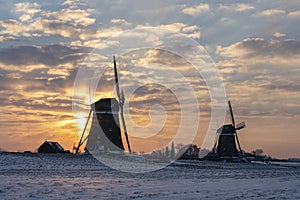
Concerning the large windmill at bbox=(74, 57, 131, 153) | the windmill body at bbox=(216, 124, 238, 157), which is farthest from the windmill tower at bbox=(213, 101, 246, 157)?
the large windmill at bbox=(74, 57, 131, 153)

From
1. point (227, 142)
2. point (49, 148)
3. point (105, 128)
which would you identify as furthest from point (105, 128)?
point (227, 142)

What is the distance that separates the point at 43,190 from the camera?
1658 cm

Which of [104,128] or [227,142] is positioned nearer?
[104,128]

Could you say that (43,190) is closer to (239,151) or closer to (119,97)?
(119,97)

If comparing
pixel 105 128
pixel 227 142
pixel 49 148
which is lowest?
pixel 49 148

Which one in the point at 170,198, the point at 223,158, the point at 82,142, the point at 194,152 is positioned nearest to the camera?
the point at 170,198

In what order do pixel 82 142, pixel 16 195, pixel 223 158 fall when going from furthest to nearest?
pixel 223 158 → pixel 82 142 → pixel 16 195

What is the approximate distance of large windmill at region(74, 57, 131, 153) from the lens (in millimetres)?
58500

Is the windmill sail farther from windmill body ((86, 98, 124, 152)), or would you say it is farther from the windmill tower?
the windmill tower

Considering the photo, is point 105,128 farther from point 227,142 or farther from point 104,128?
point 227,142

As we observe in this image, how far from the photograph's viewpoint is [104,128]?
5953cm

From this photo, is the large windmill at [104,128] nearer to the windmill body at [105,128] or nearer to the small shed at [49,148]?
the windmill body at [105,128]

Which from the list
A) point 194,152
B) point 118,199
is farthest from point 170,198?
point 194,152

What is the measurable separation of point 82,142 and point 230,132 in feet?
128
